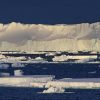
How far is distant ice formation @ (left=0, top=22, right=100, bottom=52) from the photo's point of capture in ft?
206

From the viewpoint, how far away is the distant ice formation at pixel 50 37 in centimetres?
6266

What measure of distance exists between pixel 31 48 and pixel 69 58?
1023 cm

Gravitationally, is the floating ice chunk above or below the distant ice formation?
below

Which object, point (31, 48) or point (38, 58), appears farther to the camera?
point (31, 48)

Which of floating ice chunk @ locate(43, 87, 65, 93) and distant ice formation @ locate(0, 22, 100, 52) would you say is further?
distant ice formation @ locate(0, 22, 100, 52)

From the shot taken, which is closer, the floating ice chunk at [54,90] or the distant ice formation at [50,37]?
the floating ice chunk at [54,90]

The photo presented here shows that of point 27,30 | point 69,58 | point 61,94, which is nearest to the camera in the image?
point 61,94

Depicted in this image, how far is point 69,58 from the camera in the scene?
182ft

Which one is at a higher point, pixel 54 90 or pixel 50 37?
pixel 50 37

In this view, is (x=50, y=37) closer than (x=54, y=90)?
No

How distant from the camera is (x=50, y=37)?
68.2m

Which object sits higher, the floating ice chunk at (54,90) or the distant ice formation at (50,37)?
the distant ice formation at (50,37)

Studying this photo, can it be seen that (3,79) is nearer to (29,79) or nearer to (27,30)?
(29,79)

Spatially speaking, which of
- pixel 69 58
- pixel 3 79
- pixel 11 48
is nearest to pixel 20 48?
pixel 11 48
